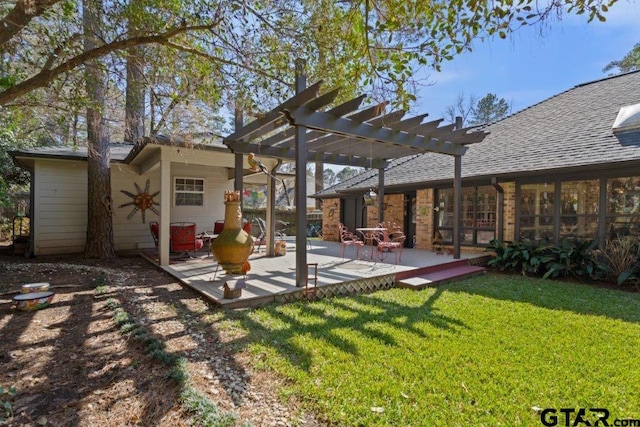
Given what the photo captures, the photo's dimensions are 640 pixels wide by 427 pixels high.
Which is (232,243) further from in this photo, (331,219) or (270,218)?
(331,219)

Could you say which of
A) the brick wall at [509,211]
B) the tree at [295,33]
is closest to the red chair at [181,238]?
the tree at [295,33]

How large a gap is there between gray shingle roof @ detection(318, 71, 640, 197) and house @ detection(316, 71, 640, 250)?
1.1 inches

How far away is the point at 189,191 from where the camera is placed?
10422 millimetres

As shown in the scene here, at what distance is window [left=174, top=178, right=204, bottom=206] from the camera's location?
33.5 ft

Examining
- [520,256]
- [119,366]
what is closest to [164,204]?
[119,366]

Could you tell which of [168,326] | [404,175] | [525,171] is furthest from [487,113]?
[168,326]

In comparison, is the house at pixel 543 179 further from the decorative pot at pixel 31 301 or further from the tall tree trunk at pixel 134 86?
the decorative pot at pixel 31 301

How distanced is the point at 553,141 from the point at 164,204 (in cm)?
983

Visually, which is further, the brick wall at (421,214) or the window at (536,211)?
the brick wall at (421,214)

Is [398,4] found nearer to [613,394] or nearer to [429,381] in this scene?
[429,381]

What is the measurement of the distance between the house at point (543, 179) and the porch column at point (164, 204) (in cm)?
696

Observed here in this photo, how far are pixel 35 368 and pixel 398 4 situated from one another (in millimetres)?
4850

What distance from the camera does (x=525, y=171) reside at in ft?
24.8

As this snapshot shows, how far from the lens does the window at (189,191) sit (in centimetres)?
1021
